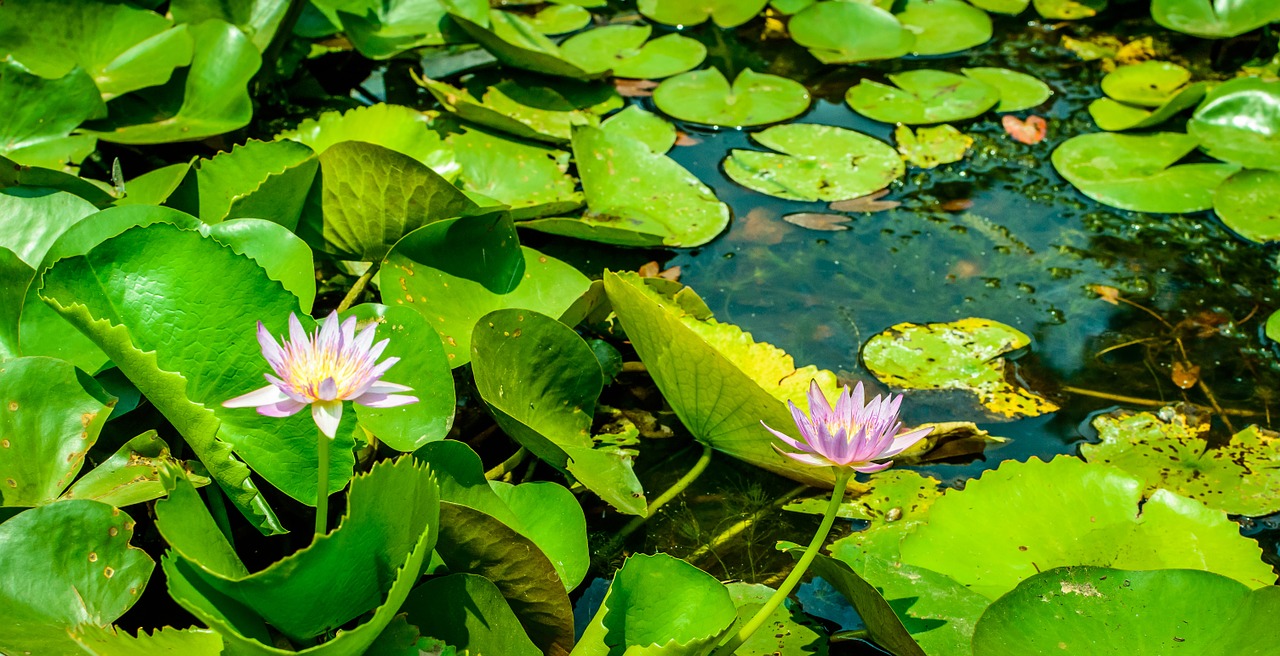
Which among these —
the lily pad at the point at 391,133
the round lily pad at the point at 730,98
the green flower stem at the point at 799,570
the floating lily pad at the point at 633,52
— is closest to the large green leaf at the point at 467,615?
the green flower stem at the point at 799,570

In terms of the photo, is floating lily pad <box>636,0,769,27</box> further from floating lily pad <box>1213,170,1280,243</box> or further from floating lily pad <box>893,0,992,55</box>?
floating lily pad <box>1213,170,1280,243</box>

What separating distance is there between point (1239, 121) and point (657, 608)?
7.88 feet

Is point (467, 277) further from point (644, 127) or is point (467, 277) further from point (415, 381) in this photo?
point (644, 127)

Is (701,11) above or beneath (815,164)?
above

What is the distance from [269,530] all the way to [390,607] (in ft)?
1.20

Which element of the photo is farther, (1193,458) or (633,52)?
(633,52)

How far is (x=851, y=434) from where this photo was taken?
1.06 m

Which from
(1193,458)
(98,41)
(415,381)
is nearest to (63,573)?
(415,381)

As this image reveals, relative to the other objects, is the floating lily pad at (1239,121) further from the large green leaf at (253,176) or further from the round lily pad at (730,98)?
the large green leaf at (253,176)

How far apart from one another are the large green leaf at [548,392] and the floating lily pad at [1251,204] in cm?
177

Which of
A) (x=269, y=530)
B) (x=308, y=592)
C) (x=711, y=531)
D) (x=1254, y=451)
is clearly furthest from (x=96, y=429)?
(x=1254, y=451)

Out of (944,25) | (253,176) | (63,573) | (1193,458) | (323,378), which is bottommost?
(1193,458)

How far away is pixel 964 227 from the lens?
2.43 metres

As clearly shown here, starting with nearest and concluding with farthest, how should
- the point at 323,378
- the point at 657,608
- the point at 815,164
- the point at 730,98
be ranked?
the point at 323,378 < the point at 657,608 < the point at 815,164 < the point at 730,98
